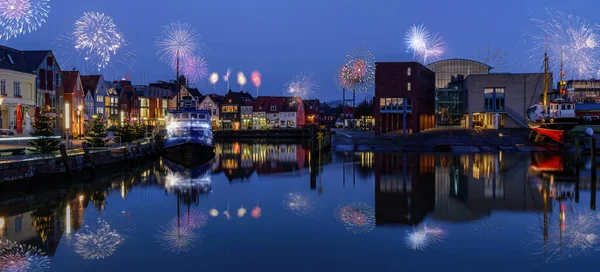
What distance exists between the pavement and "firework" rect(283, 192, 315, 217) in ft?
103

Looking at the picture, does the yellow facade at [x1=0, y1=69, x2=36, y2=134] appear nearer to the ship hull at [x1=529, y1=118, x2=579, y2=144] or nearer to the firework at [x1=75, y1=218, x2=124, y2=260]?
the firework at [x1=75, y1=218, x2=124, y2=260]

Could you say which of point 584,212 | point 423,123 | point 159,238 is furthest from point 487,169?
point 423,123

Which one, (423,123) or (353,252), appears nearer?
(353,252)

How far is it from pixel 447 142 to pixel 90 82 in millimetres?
52967

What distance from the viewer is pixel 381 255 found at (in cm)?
1300

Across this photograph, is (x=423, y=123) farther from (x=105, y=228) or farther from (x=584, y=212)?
(x=105, y=228)

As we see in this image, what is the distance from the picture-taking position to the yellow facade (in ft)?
137

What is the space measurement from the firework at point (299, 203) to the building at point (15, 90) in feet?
89.6

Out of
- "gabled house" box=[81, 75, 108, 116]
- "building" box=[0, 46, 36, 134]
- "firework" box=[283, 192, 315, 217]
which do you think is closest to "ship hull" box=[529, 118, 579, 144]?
"firework" box=[283, 192, 315, 217]

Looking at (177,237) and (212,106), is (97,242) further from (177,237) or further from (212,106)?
(212,106)

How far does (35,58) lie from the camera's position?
50.1 meters

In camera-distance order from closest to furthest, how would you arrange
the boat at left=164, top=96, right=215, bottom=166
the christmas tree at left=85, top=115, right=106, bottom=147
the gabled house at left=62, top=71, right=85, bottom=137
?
the christmas tree at left=85, top=115, right=106, bottom=147, the boat at left=164, top=96, right=215, bottom=166, the gabled house at left=62, top=71, right=85, bottom=137

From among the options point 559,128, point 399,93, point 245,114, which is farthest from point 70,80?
point 559,128

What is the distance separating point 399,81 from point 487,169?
35.2 m
